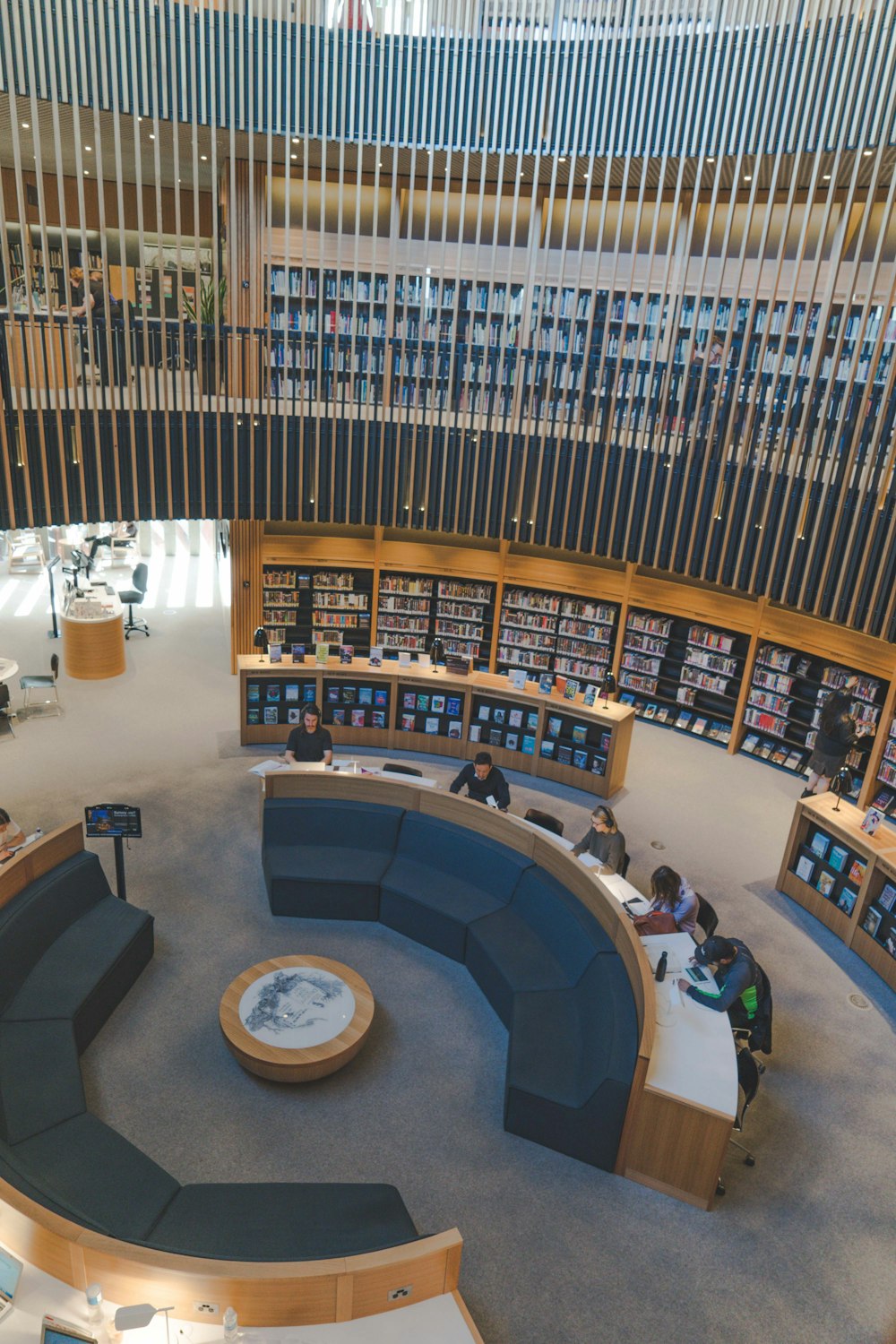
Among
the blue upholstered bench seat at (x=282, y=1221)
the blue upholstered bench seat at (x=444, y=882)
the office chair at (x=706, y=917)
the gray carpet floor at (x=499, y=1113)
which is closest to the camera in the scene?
the blue upholstered bench seat at (x=282, y=1221)

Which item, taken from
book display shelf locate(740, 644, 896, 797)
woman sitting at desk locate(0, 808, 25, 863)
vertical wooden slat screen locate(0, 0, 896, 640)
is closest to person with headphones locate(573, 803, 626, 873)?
vertical wooden slat screen locate(0, 0, 896, 640)

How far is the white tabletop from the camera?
3.21 metres

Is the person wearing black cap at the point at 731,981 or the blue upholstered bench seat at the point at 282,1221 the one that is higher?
the person wearing black cap at the point at 731,981

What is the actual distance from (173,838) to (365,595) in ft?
14.6

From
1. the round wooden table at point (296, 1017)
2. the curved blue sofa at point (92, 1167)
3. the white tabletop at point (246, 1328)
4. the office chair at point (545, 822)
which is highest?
the white tabletop at point (246, 1328)

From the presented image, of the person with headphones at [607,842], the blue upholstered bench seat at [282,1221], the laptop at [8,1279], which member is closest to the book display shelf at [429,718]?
the person with headphones at [607,842]

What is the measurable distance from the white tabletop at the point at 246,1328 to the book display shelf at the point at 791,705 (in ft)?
24.5

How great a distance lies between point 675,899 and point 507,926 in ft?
4.12

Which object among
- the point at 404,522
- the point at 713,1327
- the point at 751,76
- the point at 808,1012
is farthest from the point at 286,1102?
the point at 751,76

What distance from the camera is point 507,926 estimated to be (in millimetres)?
6457

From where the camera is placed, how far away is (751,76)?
25.4 feet

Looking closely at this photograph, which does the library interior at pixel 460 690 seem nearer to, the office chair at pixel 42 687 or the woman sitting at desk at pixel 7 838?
the office chair at pixel 42 687

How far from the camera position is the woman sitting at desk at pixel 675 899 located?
5965 mm

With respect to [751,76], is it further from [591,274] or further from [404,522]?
[404,522]
